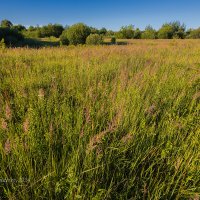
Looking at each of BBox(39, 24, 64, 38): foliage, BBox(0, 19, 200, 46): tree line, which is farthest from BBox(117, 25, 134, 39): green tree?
BBox(39, 24, 64, 38): foliage

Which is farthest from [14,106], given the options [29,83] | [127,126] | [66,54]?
[66,54]

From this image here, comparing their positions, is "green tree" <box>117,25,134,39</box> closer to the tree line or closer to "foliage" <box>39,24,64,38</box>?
the tree line

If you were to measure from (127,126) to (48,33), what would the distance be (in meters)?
34.8

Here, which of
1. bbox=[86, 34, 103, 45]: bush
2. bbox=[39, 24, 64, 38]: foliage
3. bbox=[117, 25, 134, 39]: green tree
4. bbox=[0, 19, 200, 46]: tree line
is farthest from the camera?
bbox=[117, 25, 134, 39]: green tree

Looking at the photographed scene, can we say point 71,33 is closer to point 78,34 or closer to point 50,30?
point 78,34

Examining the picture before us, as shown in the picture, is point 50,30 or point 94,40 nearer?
point 94,40

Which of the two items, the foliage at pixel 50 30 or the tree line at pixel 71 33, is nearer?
the tree line at pixel 71 33

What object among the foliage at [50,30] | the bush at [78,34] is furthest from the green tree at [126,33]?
the bush at [78,34]

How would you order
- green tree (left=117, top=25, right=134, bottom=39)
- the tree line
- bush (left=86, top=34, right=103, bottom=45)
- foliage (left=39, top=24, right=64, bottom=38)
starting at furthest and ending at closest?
green tree (left=117, top=25, right=134, bottom=39)
foliage (left=39, top=24, right=64, bottom=38)
the tree line
bush (left=86, top=34, right=103, bottom=45)

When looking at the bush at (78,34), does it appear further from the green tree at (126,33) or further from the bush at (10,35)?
the green tree at (126,33)

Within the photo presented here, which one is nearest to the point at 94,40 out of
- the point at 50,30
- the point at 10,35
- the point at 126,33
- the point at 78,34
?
the point at 78,34

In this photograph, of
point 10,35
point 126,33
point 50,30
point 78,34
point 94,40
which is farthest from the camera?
point 126,33

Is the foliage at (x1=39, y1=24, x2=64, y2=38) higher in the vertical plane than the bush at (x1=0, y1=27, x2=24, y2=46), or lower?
higher

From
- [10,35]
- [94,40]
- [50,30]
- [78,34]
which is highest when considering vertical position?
[50,30]
